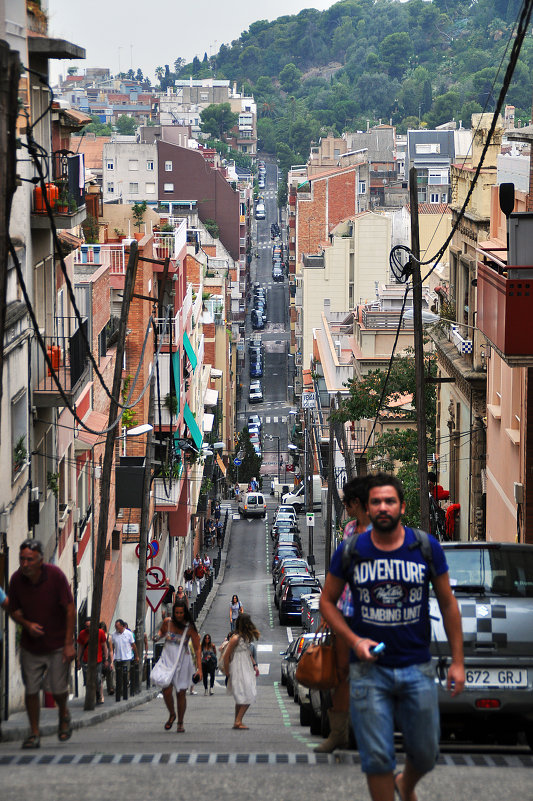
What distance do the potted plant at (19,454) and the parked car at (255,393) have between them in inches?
4143

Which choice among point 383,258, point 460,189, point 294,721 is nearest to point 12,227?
point 294,721

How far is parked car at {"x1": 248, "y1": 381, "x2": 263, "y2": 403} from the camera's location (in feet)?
407

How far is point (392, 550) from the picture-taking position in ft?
22.3

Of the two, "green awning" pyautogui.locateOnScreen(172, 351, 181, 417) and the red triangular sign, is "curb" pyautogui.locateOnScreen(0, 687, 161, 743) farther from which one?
"green awning" pyautogui.locateOnScreen(172, 351, 181, 417)

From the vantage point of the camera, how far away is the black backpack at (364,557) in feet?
22.4

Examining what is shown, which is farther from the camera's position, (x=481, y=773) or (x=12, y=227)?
(x=12, y=227)

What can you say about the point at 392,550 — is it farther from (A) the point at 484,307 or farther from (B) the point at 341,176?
(B) the point at 341,176

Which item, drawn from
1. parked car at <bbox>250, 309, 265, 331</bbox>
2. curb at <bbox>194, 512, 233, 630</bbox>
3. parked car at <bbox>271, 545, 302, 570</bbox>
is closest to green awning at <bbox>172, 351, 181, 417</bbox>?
curb at <bbox>194, 512, 233, 630</bbox>

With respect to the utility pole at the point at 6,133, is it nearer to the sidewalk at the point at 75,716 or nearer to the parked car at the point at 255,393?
the sidewalk at the point at 75,716

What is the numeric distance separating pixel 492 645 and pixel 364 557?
3809 mm

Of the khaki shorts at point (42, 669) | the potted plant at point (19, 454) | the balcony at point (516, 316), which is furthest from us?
the potted plant at point (19, 454)

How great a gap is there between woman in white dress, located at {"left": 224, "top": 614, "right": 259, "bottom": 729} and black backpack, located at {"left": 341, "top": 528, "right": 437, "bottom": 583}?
24.4 feet

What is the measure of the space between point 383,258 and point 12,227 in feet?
236

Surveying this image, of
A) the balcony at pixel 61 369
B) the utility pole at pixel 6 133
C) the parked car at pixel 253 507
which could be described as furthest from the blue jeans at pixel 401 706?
the parked car at pixel 253 507
